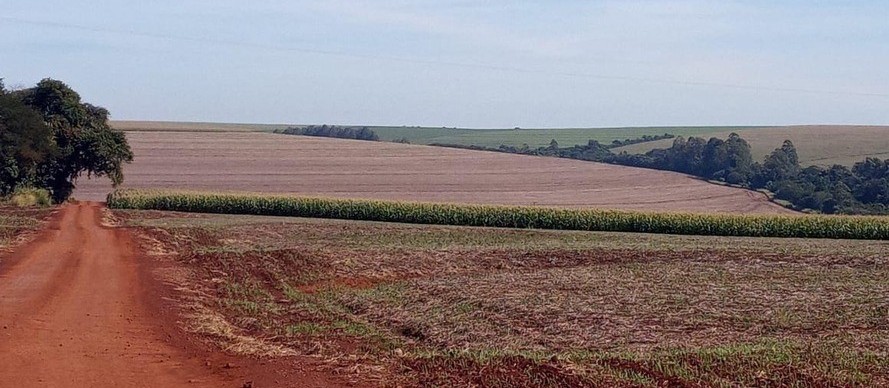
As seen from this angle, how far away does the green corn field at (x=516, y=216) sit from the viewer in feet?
124

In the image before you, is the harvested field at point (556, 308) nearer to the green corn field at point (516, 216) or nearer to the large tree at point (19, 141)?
the green corn field at point (516, 216)

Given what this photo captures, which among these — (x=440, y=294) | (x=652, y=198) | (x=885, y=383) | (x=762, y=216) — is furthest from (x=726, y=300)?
(x=652, y=198)

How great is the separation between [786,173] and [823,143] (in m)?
24.9

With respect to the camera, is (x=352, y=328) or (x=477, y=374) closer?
(x=477, y=374)

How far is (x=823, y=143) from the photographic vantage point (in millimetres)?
92812

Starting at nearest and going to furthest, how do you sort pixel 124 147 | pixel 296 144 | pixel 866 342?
pixel 866 342, pixel 124 147, pixel 296 144

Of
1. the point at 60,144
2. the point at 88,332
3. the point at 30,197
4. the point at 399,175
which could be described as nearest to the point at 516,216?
the point at 30,197

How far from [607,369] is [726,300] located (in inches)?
248

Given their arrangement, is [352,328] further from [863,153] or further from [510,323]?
[863,153]

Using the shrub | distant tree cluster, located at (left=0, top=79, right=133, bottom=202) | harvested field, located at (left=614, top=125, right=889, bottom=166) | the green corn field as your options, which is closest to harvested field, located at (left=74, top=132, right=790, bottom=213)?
distant tree cluster, located at (left=0, top=79, right=133, bottom=202)

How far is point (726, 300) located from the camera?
1562 centimetres

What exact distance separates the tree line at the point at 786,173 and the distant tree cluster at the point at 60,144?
39.6m

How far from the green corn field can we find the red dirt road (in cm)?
2053

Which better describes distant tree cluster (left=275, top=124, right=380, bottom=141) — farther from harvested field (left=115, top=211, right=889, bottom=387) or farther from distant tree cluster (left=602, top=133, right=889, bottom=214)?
harvested field (left=115, top=211, right=889, bottom=387)
